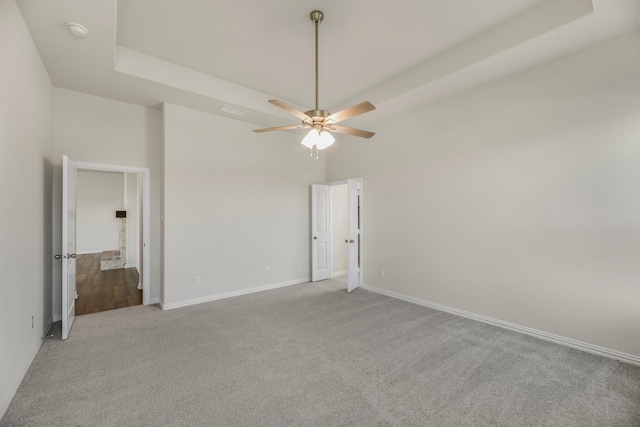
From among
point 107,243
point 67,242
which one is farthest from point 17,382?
point 107,243

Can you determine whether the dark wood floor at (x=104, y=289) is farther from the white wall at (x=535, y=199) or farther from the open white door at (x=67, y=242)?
the white wall at (x=535, y=199)

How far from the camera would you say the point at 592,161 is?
2775 mm

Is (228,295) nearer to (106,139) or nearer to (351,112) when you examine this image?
(106,139)

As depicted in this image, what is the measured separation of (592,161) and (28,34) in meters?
5.50

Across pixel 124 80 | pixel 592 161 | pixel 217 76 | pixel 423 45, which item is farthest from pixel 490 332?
pixel 124 80

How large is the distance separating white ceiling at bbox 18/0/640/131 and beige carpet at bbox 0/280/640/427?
121 inches

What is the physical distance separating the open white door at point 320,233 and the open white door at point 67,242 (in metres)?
3.74

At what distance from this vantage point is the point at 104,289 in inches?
203

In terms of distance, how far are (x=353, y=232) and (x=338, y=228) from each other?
1.38 m

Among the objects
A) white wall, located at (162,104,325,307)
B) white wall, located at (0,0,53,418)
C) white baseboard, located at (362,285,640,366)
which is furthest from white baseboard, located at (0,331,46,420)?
white baseboard, located at (362,285,640,366)

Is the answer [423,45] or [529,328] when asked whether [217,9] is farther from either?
[529,328]

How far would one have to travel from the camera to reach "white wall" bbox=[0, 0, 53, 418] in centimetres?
200

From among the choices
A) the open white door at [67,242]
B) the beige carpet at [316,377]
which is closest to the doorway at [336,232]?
the beige carpet at [316,377]

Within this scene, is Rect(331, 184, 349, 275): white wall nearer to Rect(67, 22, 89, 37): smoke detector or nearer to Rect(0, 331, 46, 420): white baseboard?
Rect(67, 22, 89, 37): smoke detector
